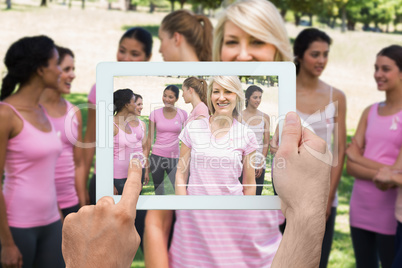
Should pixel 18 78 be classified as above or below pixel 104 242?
above

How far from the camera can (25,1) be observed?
18.3m

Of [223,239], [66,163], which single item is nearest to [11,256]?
[66,163]

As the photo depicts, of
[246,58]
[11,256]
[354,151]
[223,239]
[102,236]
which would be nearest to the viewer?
[102,236]

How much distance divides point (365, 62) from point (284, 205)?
1425 centimetres

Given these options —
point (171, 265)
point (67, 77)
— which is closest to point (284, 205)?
point (171, 265)

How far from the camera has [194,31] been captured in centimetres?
234

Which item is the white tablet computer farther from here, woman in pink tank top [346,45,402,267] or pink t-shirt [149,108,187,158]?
woman in pink tank top [346,45,402,267]

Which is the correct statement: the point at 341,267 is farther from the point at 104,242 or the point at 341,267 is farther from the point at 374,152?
the point at 104,242

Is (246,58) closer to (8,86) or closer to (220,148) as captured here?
(220,148)

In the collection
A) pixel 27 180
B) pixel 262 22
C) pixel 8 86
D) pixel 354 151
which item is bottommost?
pixel 27 180

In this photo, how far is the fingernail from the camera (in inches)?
38.4

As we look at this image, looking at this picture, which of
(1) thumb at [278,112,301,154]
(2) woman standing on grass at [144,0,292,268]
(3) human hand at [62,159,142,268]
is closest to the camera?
(3) human hand at [62,159,142,268]

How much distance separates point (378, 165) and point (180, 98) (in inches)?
76.6

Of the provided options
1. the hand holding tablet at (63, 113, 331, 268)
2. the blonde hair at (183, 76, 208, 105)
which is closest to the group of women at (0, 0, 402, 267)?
the blonde hair at (183, 76, 208, 105)
